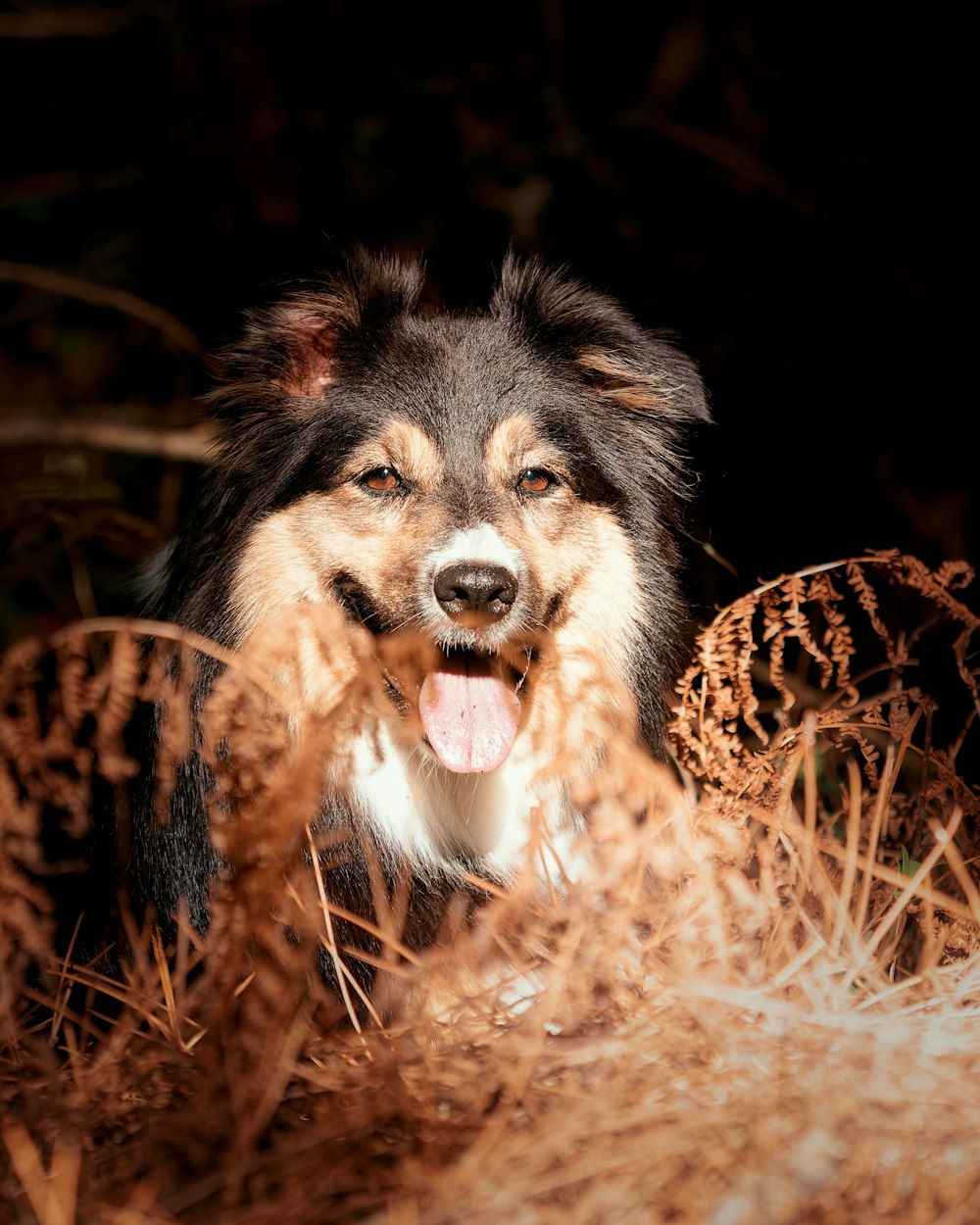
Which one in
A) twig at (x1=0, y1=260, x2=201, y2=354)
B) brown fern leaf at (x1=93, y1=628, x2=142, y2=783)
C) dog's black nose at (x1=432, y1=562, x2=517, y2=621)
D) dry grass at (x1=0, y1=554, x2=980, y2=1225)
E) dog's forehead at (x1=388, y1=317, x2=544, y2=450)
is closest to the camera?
dry grass at (x1=0, y1=554, x2=980, y2=1225)

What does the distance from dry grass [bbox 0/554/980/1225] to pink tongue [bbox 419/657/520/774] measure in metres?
0.26

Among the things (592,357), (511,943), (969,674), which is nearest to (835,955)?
(511,943)

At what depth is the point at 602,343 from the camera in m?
3.29

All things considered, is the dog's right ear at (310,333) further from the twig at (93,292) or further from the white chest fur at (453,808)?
the twig at (93,292)

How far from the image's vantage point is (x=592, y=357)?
10.9ft

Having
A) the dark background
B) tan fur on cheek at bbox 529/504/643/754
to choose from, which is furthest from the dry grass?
the dark background

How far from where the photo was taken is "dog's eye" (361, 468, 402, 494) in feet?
10.3

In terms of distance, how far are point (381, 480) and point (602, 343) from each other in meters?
0.74

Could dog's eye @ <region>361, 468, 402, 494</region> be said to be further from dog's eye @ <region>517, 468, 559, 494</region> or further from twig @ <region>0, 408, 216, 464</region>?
twig @ <region>0, 408, 216, 464</region>

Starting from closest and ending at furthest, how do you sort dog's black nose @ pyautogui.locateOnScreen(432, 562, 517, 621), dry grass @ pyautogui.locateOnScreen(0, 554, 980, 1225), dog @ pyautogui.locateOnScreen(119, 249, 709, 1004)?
dry grass @ pyautogui.locateOnScreen(0, 554, 980, 1225) < dog's black nose @ pyautogui.locateOnScreen(432, 562, 517, 621) < dog @ pyautogui.locateOnScreen(119, 249, 709, 1004)

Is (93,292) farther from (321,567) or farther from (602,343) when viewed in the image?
(602,343)

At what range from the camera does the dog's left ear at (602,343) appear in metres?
3.21

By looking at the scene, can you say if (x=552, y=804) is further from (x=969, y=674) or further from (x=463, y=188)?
(x=463, y=188)

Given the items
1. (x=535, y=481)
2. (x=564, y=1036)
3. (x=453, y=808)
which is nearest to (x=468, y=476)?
(x=535, y=481)
